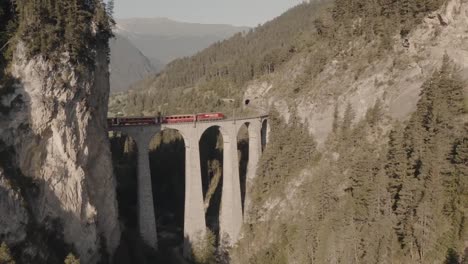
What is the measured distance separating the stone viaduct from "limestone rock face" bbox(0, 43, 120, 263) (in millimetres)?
7508

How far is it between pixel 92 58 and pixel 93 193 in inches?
581

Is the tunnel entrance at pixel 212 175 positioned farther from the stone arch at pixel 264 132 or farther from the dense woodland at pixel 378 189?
the stone arch at pixel 264 132

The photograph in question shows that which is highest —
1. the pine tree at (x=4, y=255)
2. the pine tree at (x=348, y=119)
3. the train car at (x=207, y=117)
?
the train car at (x=207, y=117)

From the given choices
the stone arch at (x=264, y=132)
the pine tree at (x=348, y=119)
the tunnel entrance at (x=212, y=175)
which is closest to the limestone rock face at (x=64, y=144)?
the tunnel entrance at (x=212, y=175)

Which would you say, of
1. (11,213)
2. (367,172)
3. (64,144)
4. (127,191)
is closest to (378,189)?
(367,172)

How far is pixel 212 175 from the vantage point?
83000mm

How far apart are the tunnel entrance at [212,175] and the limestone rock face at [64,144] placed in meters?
27.8

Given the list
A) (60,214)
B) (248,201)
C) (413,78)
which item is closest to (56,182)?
(60,214)

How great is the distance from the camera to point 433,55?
180 feet

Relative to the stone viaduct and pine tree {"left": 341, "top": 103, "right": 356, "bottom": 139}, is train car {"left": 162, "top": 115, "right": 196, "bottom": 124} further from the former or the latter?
pine tree {"left": 341, "top": 103, "right": 356, "bottom": 139}

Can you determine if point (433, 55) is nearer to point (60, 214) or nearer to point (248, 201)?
point (248, 201)

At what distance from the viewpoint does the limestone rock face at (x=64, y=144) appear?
34.6 meters

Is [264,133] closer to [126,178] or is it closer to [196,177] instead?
[196,177]

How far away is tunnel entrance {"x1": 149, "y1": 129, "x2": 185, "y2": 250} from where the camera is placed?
72750mm
